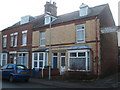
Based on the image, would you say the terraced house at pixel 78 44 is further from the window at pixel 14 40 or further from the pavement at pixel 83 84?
the window at pixel 14 40

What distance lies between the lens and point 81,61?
16.1 m

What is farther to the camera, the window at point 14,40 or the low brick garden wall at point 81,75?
the window at point 14,40

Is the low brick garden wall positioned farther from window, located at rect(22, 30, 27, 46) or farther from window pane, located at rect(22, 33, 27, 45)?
window pane, located at rect(22, 33, 27, 45)

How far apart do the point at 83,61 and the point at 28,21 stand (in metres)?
13.1

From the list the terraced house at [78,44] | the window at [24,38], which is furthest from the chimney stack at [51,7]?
the window at [24,38]

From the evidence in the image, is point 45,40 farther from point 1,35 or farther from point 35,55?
point 1,35

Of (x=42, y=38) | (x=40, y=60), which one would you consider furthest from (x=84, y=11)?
(x=40, y=60)

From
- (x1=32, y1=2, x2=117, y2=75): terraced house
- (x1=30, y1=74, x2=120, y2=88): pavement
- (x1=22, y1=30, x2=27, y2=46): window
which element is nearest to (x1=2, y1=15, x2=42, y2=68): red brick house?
(x1=22, y1=30, x2=27, y2=46): window

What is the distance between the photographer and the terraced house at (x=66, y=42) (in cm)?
1593

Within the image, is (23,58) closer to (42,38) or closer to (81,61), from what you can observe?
(42,38)

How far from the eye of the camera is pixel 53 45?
64.6 feet

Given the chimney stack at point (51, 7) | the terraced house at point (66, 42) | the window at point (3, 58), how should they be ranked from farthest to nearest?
the window at point (3, 58) → the chimney stack at point (51, 7) → the terraced house at point (66, 42)

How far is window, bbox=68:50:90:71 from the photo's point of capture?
15.6 m

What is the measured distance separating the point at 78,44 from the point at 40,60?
6.00 m
